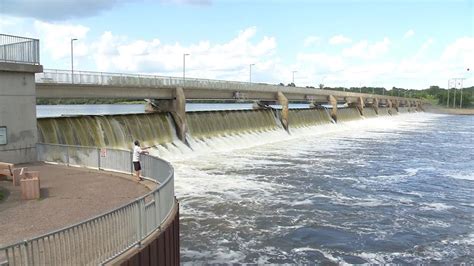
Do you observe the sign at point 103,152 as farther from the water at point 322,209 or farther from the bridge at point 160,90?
the bridge at point 160,90

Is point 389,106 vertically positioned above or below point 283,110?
below

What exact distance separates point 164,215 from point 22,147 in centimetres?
1251

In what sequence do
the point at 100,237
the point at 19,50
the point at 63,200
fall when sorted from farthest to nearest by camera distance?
the point at 19,50 < the point at 63,200 < the point at 100,237

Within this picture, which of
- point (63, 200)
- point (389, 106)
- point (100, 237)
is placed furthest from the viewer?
point (389, 106)

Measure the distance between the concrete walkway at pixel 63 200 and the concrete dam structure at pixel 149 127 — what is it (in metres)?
12.1

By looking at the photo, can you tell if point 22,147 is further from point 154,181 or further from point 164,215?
point 164,215

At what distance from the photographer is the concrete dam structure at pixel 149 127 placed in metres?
29.6

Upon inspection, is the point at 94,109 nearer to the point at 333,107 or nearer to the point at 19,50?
the point at 333,107

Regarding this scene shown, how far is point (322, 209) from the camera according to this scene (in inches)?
871

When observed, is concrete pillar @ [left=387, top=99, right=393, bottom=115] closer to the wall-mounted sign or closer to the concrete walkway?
the wall-mounted sign

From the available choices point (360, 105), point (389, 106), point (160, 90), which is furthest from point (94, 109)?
point (389, 106)

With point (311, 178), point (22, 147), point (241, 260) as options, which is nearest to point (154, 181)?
point (241, 260)

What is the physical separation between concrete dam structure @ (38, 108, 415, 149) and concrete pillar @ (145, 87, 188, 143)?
379 mm

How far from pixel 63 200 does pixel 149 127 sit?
24.8m
